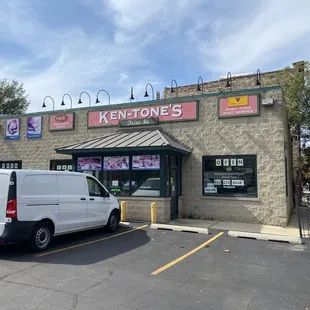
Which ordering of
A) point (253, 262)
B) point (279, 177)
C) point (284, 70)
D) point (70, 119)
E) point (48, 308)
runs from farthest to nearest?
point (284, 70), point (70, 119), point (279, 177), point (253, 262), point (48, 308)

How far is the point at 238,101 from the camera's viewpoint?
1315 centimetres

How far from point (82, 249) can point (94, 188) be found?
2.34 m

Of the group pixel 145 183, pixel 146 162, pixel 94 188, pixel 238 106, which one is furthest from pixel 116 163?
pixel 238 106

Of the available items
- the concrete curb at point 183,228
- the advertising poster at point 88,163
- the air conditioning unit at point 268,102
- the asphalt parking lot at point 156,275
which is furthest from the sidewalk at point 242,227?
the air conditioning unit at point 268,102

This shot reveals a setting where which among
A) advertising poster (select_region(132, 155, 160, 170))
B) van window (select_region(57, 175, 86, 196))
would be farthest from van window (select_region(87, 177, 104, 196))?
advertising poster (select_region(132, 155, 160, 170))

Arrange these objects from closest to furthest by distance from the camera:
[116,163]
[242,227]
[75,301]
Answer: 1. [75,301]
2. [242,227]
3. [116,163]

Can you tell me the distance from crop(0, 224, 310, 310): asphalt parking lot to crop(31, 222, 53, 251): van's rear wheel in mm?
252

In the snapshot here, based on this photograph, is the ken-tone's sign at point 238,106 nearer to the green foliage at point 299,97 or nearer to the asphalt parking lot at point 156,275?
the asphalt parking lot at point 156,275

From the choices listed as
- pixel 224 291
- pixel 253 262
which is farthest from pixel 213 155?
pixel 224 291

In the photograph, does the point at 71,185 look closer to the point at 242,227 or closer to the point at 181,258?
the point at 181,258

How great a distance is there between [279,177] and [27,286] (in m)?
10.0

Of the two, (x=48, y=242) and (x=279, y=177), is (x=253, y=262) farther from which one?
(x=279, y=177)

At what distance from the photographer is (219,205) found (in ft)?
43.2

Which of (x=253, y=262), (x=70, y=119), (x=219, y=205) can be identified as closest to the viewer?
(x=253, y=262)
